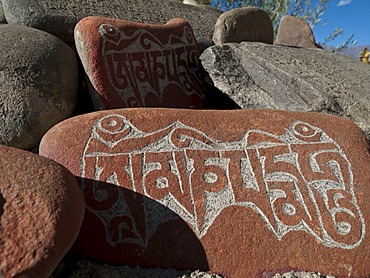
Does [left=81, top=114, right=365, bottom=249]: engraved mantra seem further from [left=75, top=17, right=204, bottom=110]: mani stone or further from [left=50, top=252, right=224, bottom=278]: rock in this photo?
[left=75, top=17, right=204, bottom=110]: mani stone

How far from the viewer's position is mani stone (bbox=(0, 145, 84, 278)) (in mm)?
905

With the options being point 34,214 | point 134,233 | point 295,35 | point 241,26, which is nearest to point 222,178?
point 134,233

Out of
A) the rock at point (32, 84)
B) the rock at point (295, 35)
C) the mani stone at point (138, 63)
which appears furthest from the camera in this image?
the rock at point (295, 35)

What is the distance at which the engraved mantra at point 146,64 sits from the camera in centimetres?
211

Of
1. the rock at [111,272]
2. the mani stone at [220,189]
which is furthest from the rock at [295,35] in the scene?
the rock at [111,272]

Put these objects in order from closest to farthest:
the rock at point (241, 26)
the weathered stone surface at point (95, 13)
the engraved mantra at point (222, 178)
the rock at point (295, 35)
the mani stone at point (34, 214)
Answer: the mani stone at point (34, 214)
the engraved mantra at point (222, 178)
the weathered stone surface at point (95, 13)
the rock at point (241, 26)
the rock at point (295, 35)

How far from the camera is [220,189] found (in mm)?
1385

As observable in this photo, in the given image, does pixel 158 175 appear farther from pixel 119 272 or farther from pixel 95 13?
pixel 95 13

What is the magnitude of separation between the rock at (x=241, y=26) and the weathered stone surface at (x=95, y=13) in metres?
0.30

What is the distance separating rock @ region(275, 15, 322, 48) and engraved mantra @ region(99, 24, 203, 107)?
135cm

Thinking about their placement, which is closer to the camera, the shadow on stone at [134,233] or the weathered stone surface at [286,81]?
the shadow on stone at [134,233]

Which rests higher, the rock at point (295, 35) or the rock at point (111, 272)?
the rock at point (111, 272)

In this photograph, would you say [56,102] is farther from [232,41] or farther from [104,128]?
[232,41]

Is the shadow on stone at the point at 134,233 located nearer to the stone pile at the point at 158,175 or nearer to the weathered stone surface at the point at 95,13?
the stone pile at the point at 158,175
